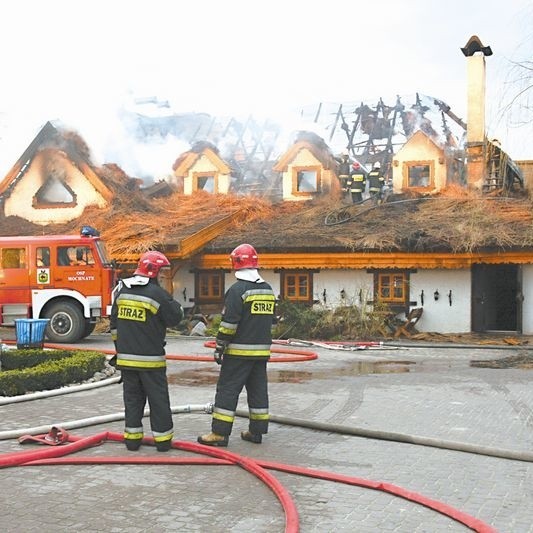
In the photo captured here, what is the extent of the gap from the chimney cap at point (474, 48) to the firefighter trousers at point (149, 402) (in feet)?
69.6

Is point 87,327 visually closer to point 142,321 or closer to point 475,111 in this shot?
point 142,321

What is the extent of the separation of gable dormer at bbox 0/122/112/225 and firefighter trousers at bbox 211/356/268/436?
62.8 feet

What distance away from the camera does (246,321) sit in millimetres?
6621

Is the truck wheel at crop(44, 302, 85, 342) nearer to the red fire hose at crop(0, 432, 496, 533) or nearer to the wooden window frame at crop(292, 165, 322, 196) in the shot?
the red fire hose at crop(0, 432, 496, 533)

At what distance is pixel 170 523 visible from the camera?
449 cm

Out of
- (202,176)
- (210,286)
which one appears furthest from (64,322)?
(202,176)

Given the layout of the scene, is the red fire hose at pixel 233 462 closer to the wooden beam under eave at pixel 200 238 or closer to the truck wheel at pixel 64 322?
the truck wheel at pixel 64 322

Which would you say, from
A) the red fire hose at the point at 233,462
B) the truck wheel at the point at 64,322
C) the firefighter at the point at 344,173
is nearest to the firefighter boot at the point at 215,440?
the red fire hose at the point at 233,462

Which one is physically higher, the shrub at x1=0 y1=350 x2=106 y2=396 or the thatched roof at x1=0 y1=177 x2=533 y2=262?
the thatched roof at x1=0 y1=177 x2=533 y2=262

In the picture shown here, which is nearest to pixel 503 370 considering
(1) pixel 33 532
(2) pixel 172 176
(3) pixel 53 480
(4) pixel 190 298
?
(3) pixel 53 480

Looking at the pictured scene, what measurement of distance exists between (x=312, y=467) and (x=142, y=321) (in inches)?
73.2

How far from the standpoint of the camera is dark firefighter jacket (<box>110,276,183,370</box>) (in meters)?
6.29

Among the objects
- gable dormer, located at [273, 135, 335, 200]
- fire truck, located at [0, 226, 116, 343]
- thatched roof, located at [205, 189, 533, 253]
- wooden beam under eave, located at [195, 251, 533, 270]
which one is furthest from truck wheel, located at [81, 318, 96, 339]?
gable dormer, located at [273, 135, 335, 200]

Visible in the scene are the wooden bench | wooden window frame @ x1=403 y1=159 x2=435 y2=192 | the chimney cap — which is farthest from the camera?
the chimney cap
